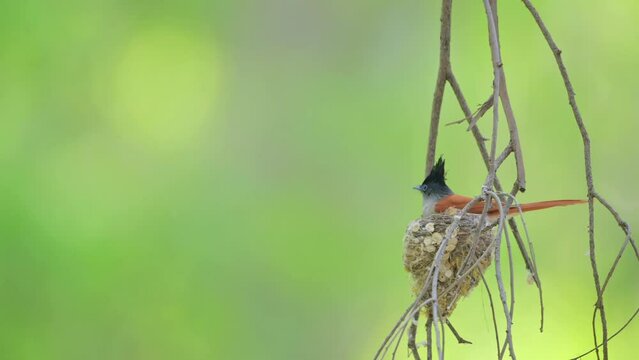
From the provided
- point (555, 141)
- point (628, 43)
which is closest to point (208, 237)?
point (555, 141)

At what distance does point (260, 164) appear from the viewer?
23.4 feet

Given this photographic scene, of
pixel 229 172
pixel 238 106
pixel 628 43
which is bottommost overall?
pixel 229 172

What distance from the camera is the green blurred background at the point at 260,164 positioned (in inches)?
239

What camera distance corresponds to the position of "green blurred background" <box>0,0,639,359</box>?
6.06 metres

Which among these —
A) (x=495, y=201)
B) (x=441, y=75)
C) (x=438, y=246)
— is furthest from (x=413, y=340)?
(x=441, y=75)

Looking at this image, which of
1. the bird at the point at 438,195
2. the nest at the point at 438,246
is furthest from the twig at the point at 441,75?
the bird at the point at 438,195


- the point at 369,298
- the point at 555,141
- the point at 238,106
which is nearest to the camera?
the point at 555,141

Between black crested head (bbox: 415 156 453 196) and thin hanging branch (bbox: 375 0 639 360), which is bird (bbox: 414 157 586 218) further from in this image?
→ thin hanging branch (bbox: 375 0 639 360)

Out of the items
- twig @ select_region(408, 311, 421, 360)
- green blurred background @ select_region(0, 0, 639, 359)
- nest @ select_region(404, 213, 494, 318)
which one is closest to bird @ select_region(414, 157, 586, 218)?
nest @ select_region(404, 213, 494, 318)

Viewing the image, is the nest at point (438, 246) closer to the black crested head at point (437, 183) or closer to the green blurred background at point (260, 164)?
the black crested head at point (437, 183)

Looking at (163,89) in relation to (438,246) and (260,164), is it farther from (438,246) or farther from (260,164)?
(438,246)

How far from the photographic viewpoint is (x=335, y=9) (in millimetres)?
7438

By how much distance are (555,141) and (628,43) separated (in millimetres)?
720

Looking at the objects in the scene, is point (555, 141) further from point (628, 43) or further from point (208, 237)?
point (208, 237)
